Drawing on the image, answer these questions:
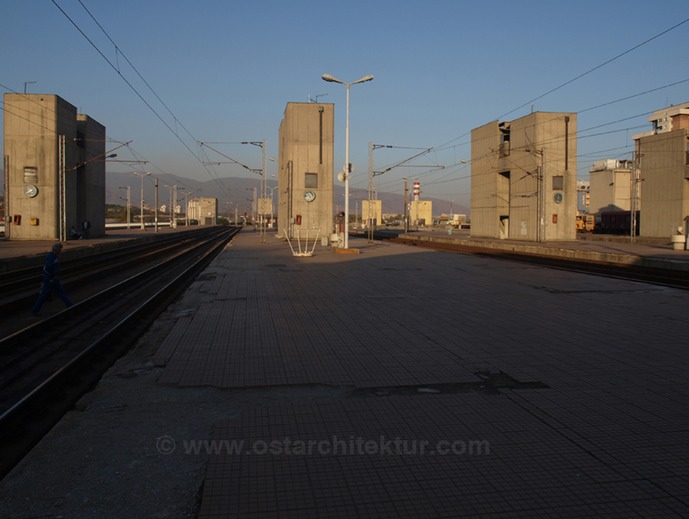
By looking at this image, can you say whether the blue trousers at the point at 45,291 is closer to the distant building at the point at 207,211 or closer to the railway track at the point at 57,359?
the railway track at the point at 57,359

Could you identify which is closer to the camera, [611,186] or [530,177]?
[530,177]

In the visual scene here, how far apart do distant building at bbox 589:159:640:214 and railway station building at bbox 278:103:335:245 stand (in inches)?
2162

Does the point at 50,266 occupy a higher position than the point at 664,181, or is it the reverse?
the point at 664,181

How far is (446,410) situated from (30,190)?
44.4 meters

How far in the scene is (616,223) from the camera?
65.2 m

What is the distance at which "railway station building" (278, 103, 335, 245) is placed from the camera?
45.1 m

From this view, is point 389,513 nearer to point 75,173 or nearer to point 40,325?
point 40,325

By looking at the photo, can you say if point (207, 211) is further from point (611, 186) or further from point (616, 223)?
point (616, 223)

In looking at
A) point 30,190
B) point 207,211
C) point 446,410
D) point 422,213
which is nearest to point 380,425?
point 446,410

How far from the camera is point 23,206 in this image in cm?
4306

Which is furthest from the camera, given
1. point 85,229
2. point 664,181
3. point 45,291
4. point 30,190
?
point 664,181

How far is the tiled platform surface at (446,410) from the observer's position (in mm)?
3750

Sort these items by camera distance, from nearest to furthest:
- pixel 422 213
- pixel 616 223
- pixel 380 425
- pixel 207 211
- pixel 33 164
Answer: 1. pixel 380 425
2. pixel 33 164
3. pixel 616 223
4. pixel 422 213
5. pixel 207 211

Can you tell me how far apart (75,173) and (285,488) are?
50101 mm
